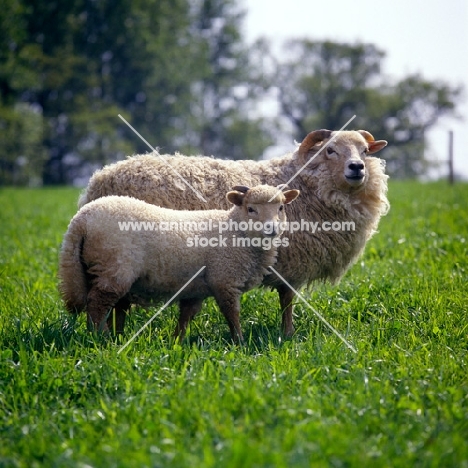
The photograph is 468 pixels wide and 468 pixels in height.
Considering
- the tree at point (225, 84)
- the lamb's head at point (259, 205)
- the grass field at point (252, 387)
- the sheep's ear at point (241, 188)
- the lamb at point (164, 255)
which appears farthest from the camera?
the tree at point (225, 84)

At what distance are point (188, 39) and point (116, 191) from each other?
123 feet

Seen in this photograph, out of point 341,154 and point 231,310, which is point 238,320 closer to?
point 231,310

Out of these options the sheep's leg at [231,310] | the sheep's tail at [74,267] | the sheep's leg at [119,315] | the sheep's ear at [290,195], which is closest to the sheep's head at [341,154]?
the sheep's ear at [290,195]

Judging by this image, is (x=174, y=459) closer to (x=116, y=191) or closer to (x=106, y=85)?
(x=116, y=191)

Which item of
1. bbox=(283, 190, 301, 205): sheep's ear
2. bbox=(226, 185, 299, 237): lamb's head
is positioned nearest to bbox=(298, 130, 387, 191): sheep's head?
bbox=(283, 190, 301, 205): sheep's ear

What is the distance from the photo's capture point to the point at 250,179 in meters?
5.87

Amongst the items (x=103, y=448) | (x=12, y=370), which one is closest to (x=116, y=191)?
(x=12, y=370)

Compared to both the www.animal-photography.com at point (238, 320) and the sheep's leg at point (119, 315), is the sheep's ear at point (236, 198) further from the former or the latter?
the sheep's leg at point (119, 315)

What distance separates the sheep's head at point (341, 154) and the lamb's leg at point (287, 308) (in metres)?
1.11

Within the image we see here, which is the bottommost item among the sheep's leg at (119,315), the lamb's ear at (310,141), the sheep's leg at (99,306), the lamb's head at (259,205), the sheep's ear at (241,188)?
the sheep's leg at (119,315)

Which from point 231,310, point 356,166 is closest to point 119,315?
point 231,310

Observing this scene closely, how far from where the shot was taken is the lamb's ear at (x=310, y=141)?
601 centimetres

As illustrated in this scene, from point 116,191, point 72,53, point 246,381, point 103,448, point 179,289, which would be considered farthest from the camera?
point 72,53

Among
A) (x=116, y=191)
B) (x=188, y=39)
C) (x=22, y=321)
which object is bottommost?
(x=22, y=321)
